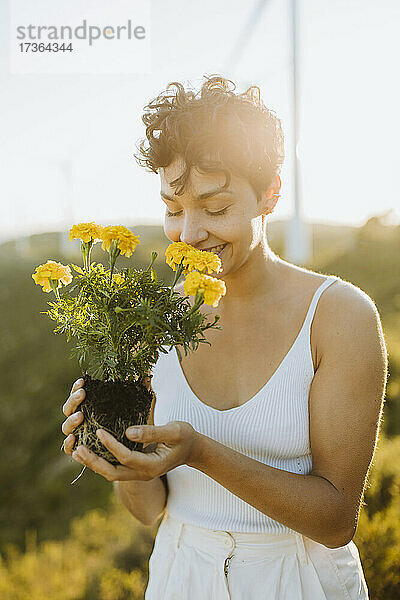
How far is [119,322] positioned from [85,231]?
204 millimetres

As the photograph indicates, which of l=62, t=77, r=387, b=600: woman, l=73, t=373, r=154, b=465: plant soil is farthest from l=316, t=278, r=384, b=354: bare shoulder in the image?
l=73, t=373, r=154, b=465: plant soil

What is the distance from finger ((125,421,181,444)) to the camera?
1048 mm

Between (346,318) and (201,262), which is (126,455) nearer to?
(201,262)

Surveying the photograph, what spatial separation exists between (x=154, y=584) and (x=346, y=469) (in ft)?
1.88

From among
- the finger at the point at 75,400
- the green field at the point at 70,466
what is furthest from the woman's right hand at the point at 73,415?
the green field at the point at 70,466

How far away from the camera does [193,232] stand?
49.1 inches

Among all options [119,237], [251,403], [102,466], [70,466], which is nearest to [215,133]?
[119,237]

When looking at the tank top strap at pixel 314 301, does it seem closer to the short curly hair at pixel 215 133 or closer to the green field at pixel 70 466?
the short curly hair at pixel 215 133

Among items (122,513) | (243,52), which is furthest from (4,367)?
(243,52)

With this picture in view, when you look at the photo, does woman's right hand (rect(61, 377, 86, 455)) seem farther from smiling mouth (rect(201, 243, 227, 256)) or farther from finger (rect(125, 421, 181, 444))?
smiling mouth (rect(201, 243, 227, 256))

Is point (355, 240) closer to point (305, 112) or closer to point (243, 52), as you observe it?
point (305, 112)

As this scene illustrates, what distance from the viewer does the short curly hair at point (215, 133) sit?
49.2 inches

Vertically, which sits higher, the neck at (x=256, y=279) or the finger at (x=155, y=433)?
the neck at (x=256, y=279)

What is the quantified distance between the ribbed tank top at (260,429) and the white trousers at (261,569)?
0.11 feet
